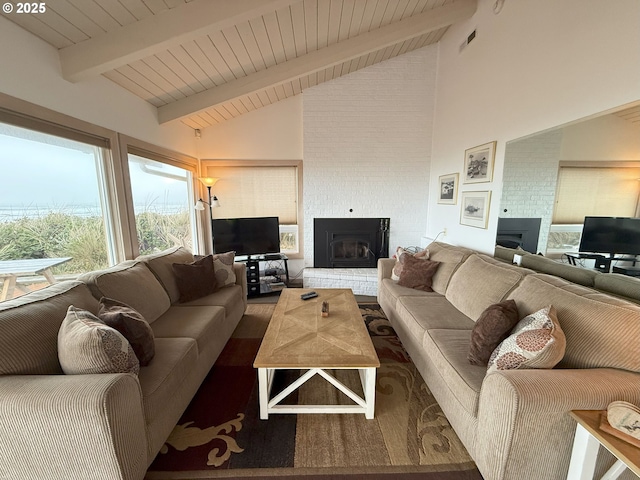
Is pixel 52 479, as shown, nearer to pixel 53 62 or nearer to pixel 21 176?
pixel 21 176

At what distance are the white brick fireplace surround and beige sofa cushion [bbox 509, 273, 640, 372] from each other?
8.36ft

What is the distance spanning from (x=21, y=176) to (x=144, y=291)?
1093 mm

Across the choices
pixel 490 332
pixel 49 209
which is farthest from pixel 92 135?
pixel 490 332

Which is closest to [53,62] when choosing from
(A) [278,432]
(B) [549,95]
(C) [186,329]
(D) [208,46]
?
(D) [208,46]

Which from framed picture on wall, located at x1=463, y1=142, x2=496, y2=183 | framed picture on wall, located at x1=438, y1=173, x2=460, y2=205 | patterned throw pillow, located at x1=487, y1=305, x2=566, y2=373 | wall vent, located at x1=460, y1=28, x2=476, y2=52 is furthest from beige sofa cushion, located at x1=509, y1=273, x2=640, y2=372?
wall vent, located at x1=460, y1=28, x2=476, y2=52

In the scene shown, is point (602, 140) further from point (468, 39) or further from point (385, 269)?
point (468, 39)

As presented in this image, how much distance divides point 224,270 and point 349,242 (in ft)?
7.12

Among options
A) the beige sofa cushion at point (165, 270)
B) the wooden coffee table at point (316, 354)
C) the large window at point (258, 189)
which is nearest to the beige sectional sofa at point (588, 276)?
the wooden coffee table at point (316, 354)

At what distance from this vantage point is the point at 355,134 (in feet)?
13.3

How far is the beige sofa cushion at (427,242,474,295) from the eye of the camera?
2656mm

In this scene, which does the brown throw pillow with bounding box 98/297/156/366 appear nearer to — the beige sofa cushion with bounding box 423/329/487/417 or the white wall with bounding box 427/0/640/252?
the beige sofa cushion with bounding box 423/329/487/417

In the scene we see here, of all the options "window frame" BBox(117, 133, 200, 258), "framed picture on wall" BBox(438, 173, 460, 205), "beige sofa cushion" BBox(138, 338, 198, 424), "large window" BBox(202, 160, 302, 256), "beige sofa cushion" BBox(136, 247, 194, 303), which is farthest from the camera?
"large window" BBox(202, 160, 302, 256)

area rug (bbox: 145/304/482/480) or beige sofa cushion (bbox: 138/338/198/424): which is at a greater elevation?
beige sofa cushion (bbox: 138/338/198/424)

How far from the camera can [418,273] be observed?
2842mm
